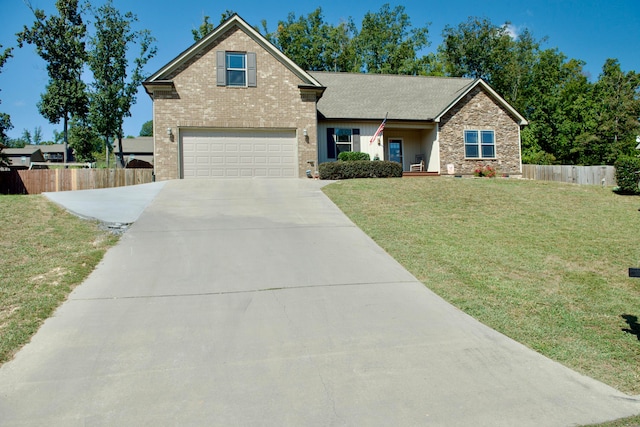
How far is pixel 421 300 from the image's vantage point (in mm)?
6867

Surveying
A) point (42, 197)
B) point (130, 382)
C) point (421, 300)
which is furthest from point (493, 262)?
point (42, 197)

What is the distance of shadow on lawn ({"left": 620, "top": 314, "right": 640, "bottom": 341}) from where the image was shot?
5.86m

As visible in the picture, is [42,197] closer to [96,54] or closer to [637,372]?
[637,372]

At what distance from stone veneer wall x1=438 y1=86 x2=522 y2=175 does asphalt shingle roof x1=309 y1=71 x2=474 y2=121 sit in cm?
77

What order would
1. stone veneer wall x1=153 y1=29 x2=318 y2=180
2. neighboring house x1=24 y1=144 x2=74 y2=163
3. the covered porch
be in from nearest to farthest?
stone veneer wall x1=153 y1=29 x2=318 y2=180
the covered porch
neighboring house x1=24 y1=144 x2=74 y2=163

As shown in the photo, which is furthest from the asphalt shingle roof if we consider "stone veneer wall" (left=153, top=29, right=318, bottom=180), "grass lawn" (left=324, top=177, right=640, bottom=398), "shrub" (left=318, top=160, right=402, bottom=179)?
"grass lawn" (left=324, top=177, right=640, bottom=398)

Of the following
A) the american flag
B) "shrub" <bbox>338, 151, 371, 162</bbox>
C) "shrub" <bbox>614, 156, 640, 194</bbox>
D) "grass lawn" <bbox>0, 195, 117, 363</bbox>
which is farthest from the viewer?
the american flag

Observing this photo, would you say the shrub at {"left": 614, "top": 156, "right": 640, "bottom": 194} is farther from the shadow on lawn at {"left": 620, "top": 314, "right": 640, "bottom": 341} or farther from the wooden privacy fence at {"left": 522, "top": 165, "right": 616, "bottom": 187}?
the shadow on lawn at {"left": 620, "top": 314, "right": 640, "bottom": 341}

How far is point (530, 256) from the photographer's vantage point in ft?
30.5

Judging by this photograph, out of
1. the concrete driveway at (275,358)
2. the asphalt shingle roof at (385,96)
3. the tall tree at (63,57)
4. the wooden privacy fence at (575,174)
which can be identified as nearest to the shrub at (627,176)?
the wooden privacy fence at (575,174)

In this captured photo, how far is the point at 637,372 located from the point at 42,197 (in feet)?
51.1

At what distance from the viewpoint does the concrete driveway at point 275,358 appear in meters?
4.04

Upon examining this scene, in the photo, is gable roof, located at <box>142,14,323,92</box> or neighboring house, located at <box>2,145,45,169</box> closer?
gable roof, located at <box>142,14,323,92</box>

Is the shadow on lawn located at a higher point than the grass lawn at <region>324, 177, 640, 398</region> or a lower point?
lower
